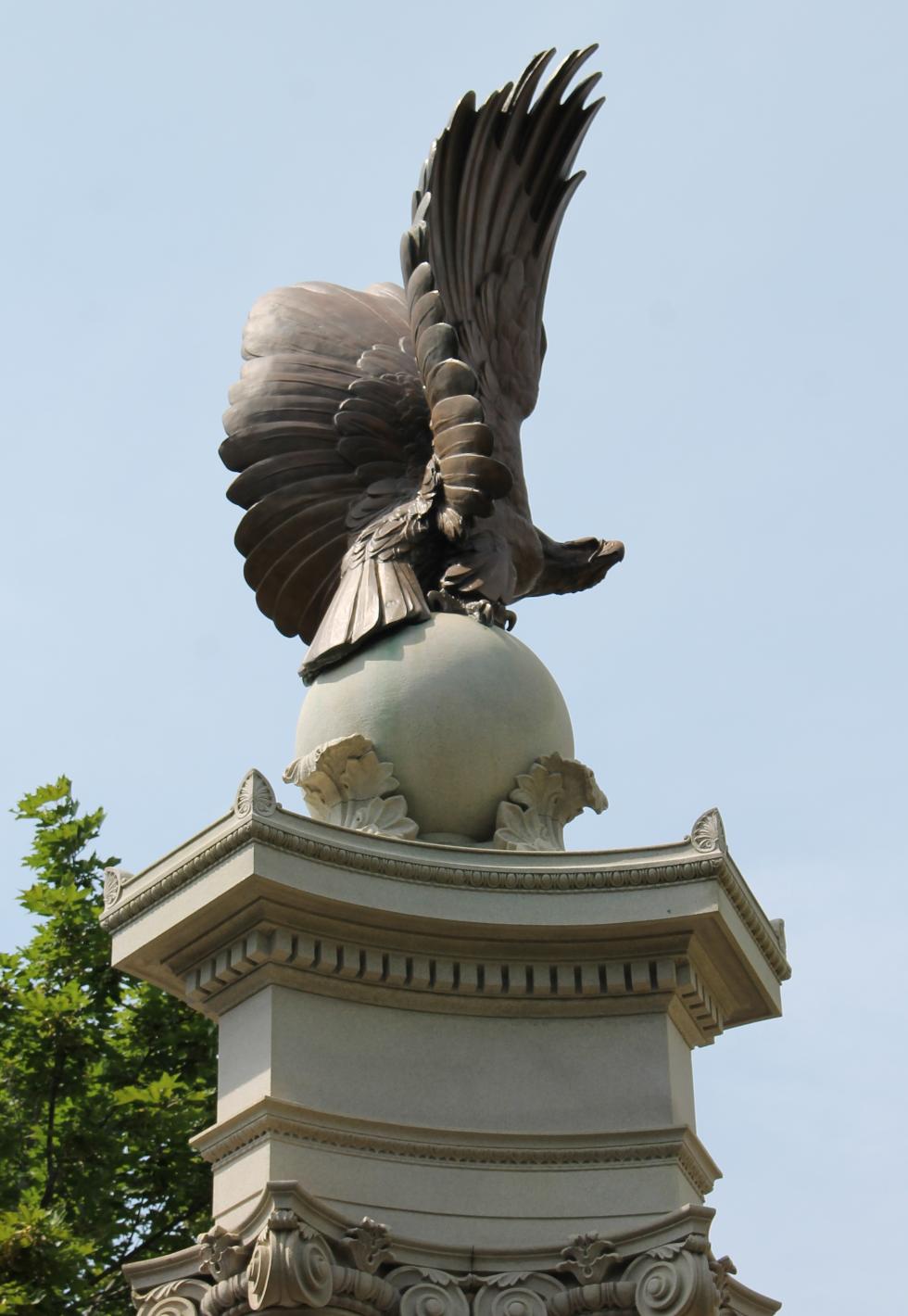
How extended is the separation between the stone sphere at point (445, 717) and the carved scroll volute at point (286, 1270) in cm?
296

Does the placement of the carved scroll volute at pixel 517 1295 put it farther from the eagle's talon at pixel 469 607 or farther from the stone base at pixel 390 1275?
the eagle's talon at pixel 469 607

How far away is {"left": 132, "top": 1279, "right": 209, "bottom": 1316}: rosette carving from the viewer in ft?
37.0

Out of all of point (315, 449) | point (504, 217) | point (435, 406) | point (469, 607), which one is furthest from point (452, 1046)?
point (504, 217)

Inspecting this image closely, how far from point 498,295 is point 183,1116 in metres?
8.95

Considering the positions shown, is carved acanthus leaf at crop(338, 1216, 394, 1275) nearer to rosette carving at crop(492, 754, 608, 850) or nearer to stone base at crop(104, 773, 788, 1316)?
stone base at crop(104, 773, 788, 1316)

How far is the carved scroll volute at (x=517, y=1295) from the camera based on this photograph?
11266 millimetres

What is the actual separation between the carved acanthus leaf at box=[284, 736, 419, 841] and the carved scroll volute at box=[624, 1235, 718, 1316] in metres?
2.95

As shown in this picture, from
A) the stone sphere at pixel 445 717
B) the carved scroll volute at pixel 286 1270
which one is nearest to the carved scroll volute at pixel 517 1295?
the carved scroll volute at pixel 286 1270

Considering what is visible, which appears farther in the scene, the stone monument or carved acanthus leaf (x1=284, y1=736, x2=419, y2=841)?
carved acanthus leaf (x1=284, y1=736, x2=419, y2=841)

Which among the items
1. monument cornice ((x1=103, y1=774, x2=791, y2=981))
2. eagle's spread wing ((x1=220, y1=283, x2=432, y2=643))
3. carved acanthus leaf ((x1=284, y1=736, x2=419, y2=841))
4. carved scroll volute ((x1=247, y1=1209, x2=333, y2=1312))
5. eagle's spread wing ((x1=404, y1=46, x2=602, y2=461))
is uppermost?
eagle's spread wing ((x1=404, y1=46, x2=602, y2=461))

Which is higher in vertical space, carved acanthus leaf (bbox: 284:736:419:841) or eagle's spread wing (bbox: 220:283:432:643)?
eagle's spread wing (bbox: 220:283:432:643)

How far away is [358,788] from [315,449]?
330cm

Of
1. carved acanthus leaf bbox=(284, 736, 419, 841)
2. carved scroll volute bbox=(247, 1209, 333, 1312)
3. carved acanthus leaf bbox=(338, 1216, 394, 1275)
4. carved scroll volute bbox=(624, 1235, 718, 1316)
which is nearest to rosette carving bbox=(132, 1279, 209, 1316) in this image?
carved scroll volute bbox=(247, 1209, 333, 1312)

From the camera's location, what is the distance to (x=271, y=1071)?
11.6 meters
